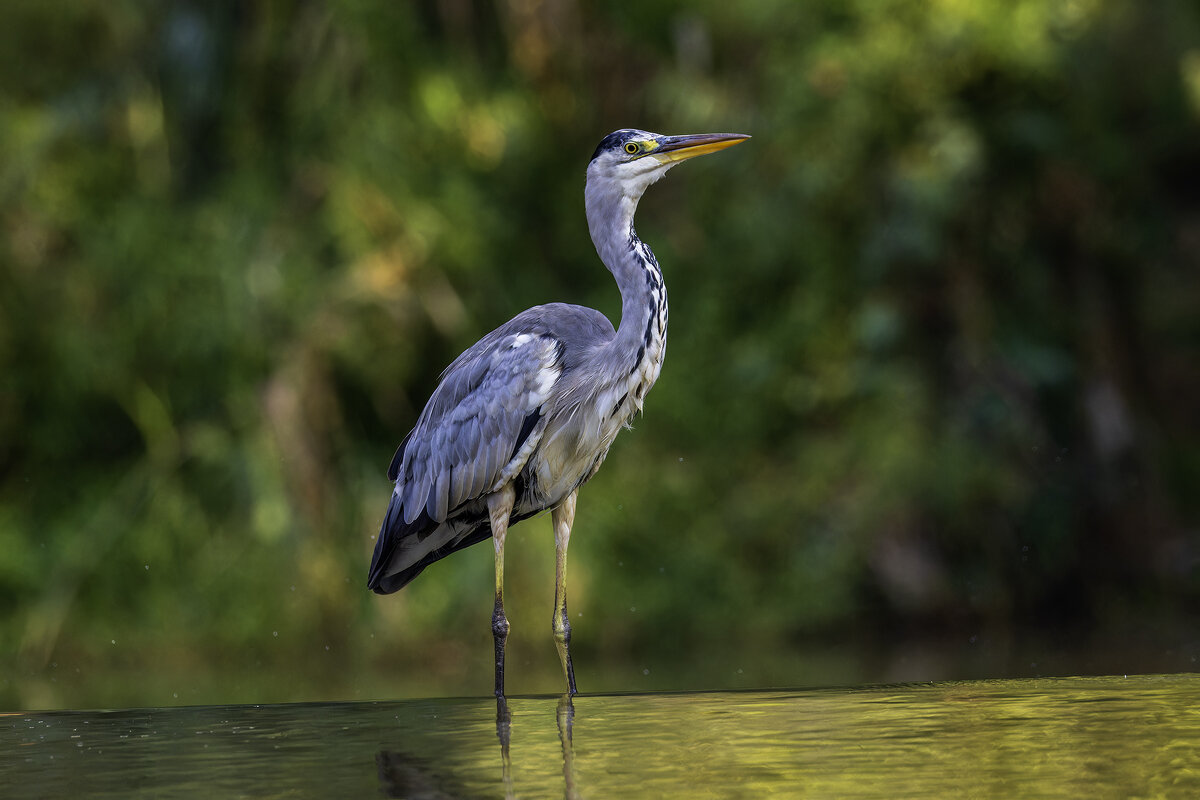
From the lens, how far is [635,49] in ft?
52.6

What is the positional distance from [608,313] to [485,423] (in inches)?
306

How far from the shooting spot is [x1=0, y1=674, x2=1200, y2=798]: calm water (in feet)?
13.1

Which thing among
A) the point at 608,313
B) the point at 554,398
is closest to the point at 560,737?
the point at 554,398

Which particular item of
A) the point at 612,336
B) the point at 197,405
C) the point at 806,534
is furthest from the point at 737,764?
the point at 197,405

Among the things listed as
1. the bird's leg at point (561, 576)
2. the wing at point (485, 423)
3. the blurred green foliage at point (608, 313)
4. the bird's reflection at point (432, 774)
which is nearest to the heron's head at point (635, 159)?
the wing at point (485, 423)

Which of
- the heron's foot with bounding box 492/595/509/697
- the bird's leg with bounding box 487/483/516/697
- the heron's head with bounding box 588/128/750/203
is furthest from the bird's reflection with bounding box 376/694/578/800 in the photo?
the heron's head with bounding box 588/128/750/203

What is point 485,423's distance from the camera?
7.29m

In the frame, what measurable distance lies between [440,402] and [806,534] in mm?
6511

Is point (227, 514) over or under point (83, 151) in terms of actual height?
under

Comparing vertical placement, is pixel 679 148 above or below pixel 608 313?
below

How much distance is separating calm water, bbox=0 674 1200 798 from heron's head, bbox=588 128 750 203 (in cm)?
243

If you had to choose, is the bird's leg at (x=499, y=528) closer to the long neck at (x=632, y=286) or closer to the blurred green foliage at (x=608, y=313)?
the long neck at (x=632, y=286)

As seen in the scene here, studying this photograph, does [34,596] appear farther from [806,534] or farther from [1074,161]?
[1074,161]

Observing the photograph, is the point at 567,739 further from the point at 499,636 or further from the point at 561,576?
the point at 561,576
